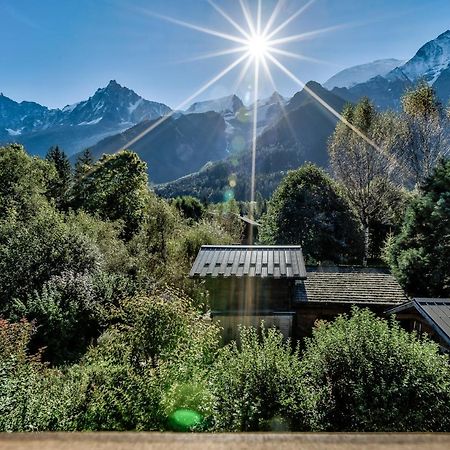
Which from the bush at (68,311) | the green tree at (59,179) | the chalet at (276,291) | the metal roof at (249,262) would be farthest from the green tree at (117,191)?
the chalet at (276,291)

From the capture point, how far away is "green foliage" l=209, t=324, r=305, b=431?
7.25 metres

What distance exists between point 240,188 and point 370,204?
13372 centimetres

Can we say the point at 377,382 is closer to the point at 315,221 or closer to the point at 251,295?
the point at 251,295

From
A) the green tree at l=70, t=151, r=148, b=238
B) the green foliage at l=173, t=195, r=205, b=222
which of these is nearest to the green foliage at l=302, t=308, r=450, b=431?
the green tree at l=70, t=151, r=148, b=238

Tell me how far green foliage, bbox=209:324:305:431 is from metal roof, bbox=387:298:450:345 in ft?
11.9

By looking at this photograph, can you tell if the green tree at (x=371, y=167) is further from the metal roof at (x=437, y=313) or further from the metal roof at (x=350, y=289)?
the metal roof at (x=437, y=313)

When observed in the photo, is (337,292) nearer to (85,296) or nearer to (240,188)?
(85,296)

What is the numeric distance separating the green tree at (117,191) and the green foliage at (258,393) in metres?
26.7

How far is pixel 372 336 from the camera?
8.30m

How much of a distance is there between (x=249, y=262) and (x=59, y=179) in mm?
40144

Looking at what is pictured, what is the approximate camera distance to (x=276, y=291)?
15.2 metres

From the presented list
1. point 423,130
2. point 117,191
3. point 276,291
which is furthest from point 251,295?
point 117,191

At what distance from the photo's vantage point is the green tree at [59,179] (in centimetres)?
4302

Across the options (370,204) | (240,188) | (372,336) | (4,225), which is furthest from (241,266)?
(240,188)
